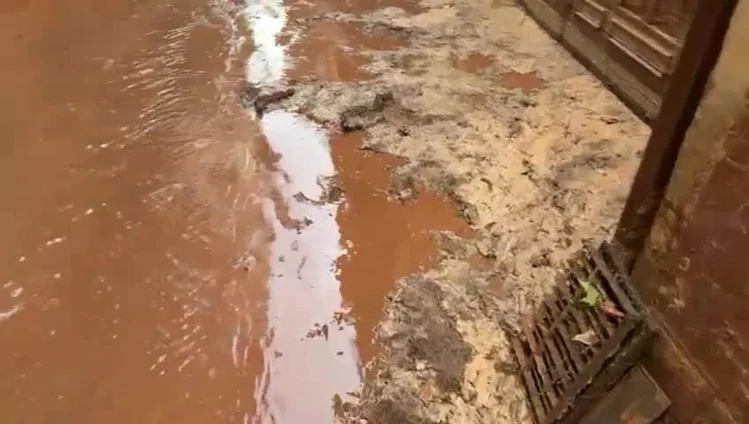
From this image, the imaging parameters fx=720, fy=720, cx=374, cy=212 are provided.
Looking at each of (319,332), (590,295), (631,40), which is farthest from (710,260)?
(631,40)

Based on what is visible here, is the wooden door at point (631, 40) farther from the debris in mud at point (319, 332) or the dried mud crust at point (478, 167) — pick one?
the debris in mud at point (319, 332)

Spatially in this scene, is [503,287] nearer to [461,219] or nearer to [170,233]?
[461,219]

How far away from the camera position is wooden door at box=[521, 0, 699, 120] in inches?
105

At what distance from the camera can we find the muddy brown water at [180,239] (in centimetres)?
183

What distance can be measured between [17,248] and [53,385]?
22.1 inches

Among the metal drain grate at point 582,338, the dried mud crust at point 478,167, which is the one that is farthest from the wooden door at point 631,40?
the metal drain grate at point 582,338

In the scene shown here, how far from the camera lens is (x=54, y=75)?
3029 mm

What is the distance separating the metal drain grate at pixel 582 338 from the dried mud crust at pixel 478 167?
0.10 metres

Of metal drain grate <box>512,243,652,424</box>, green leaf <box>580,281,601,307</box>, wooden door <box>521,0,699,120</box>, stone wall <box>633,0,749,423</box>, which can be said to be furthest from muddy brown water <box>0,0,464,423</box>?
wooden door <box>521,0,699,120</box>

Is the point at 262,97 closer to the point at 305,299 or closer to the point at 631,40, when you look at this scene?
the point at 305,299

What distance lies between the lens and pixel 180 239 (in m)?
2.24

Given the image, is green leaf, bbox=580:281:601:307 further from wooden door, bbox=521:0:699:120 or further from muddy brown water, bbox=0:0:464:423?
wooden door, bbox=521:0:699:120

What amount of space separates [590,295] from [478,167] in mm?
1054

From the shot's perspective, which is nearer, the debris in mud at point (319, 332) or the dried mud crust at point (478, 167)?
the dried mud crust at point (478, 167)
